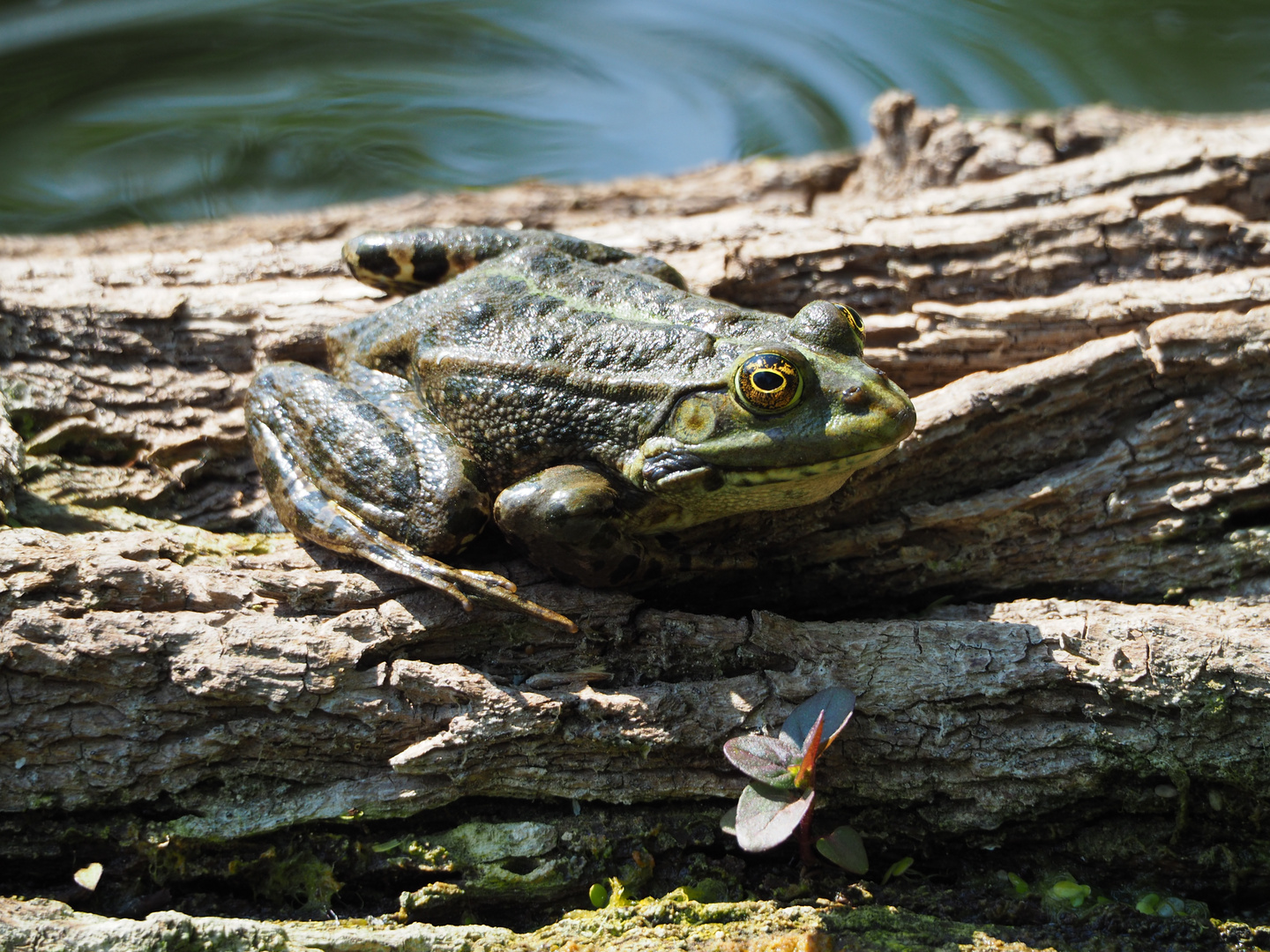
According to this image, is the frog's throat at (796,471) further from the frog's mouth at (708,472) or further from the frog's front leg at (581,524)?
the frog's front leg at (581,524)

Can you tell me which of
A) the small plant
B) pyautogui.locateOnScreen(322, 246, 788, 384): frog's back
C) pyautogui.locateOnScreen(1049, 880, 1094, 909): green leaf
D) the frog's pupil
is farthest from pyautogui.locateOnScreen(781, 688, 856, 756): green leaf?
pyautogui.locateOnScreen(322, 246, 788, 384): frog's back

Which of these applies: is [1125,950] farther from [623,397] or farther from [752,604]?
[623,397]

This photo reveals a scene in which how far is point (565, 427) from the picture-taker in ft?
10.5

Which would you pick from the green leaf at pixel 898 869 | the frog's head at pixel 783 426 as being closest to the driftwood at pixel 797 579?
the green leaf at pixel 898 869

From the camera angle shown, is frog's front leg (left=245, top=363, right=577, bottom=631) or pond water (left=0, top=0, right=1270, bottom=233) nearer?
frog's front leg (left=245, top=363, right=577, bottom=631)

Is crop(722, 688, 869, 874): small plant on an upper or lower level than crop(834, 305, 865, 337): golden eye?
lower

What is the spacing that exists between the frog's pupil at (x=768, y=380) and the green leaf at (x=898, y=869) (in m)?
1.49

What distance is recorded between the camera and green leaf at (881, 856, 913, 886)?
2889 mm

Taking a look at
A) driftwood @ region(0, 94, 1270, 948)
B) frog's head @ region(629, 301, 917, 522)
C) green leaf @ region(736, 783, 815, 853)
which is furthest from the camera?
frog's head @ region(629, 301, 917, 522)

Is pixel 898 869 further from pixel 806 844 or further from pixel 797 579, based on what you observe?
pixel 797 579

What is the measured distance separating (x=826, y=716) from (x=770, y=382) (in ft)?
3.35

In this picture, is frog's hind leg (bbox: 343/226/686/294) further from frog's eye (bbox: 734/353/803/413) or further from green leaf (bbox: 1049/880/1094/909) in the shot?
green leaf (bbox: 1049/880/1094/909)

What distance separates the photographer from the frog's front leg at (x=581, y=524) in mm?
2990

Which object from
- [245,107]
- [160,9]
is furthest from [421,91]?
[160,9]
